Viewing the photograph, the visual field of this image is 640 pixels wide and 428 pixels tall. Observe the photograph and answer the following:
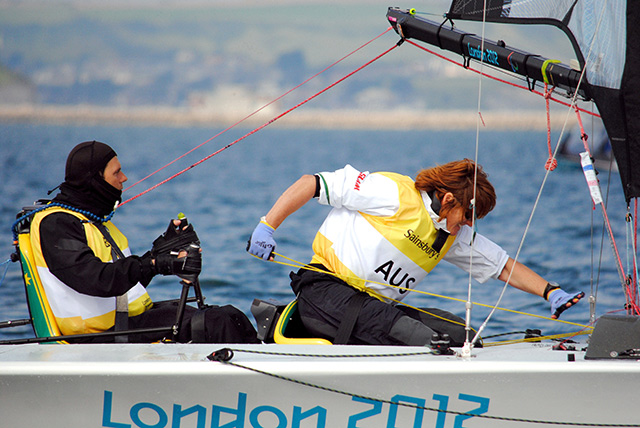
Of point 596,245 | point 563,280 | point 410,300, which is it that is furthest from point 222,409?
point 596,245

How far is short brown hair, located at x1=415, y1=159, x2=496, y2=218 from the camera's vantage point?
2936 mm

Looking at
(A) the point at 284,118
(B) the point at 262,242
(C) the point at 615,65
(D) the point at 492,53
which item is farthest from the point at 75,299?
(A) the point at 284,118

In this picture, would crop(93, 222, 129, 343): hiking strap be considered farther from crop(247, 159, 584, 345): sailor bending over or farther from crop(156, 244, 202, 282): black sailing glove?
crop(247, 159, 584, 345): sailor bending over

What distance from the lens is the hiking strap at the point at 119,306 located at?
297 centimetres

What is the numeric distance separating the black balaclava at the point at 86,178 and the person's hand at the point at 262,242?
0.61 metres

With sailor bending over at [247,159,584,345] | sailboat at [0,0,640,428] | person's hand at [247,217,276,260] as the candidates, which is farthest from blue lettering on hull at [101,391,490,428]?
person's hand at [247,217,276,260]

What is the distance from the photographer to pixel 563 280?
771 centimetres

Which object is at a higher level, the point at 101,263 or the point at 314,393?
the point at 101,263

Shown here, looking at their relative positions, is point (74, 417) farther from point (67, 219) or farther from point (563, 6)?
point (563, 6)

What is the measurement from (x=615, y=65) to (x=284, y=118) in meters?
Result: 99.0

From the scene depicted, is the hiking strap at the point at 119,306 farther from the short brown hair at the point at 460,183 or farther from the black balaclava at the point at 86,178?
the short brown hair at the point at 460,183

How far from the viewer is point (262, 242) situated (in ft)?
9.24

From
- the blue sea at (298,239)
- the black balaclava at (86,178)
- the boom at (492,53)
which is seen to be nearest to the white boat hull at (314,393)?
the black balaclava at (86,178)

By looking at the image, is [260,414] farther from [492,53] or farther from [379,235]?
[492,53]
